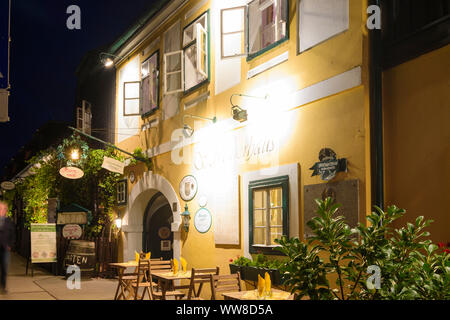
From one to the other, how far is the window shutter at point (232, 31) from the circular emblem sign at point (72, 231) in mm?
7418

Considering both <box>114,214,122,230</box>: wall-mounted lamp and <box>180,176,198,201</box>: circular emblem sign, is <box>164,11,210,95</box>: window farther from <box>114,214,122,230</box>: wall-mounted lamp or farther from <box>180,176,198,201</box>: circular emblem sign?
<box>114,214,122,230</box>: wall-mounted lamp

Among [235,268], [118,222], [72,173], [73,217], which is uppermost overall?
[72,173]

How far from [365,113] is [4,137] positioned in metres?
3.89

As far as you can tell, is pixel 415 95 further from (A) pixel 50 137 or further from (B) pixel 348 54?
(A) pixel 50 137

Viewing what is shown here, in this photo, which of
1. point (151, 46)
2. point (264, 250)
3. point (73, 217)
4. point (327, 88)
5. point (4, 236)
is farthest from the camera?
point (73, 217)

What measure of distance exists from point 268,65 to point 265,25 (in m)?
0.72

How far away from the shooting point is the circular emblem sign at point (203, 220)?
8.94m

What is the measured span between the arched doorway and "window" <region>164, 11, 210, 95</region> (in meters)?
3.26

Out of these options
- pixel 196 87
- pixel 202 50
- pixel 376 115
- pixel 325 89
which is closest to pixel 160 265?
A: pixel 196 87

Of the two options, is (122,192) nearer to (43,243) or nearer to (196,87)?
(43,243)

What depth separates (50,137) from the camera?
24.1 metres

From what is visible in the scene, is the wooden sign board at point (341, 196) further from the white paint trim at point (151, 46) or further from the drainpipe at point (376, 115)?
the white paint trim at point (151, 46)

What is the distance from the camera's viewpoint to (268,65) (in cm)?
762
